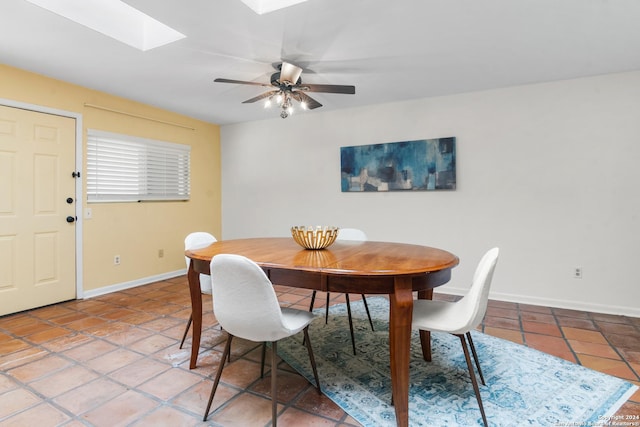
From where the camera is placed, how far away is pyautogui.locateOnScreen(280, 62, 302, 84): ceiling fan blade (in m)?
2.56

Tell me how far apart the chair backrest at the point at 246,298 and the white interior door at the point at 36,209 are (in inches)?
111

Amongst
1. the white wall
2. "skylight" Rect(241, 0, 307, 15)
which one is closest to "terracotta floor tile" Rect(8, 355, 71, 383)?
"skylight" Rect(241, 0, 307, 15)

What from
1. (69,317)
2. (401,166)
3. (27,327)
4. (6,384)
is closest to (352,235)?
(401,166)

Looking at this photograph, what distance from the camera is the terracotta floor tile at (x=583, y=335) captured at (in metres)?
2.47

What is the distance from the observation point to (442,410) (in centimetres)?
164

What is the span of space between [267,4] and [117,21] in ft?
4.15

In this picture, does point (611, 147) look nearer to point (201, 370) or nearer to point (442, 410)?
point (442, 410)

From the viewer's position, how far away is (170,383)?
191 centimetres

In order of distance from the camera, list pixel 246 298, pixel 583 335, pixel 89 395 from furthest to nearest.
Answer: pixel 583 335, pixel 89 395, pixel 246 298

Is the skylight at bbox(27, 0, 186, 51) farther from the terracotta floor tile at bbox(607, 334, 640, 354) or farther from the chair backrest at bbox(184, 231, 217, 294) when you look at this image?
the terracotta floor tile at bbox(607, 334, 640, 354)

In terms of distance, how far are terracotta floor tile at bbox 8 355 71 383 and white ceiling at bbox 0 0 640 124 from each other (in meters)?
2.31

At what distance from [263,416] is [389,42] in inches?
103

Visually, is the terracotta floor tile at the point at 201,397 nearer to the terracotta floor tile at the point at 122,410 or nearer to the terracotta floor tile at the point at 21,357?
the terracotta floor tile at the point at 122,410

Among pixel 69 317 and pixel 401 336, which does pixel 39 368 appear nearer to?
pixel 69 317
